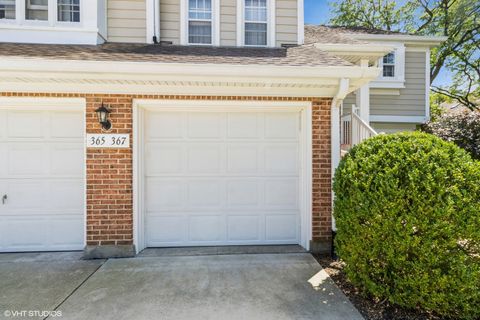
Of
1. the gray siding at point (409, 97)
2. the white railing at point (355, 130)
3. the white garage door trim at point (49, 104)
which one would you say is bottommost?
the white railing at point (355, 130)

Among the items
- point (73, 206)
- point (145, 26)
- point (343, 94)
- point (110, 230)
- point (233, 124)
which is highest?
point (145, 26)

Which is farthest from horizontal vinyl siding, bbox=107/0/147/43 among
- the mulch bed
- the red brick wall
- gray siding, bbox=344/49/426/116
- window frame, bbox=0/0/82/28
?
gray siding, bbox=344/49/426/116

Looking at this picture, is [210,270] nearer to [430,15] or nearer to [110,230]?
[110,230]

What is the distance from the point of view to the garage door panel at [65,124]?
14.0 ft

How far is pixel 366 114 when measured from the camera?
679cm

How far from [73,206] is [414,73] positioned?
1013 centimetres

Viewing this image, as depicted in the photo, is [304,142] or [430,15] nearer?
[304,142]

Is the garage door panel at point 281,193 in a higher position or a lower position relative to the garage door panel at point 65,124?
lower

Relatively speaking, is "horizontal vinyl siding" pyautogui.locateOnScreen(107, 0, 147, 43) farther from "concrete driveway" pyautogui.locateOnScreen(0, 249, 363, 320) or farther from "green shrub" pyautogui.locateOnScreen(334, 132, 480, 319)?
"green shrub" pyautogui.locateOnScreen(334, 132, 480, 319)

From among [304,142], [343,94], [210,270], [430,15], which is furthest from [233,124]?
[430,15]

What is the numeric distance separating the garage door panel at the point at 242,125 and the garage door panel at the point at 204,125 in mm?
168

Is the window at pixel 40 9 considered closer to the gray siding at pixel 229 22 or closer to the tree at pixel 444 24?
the gray siding at pixel 229 22

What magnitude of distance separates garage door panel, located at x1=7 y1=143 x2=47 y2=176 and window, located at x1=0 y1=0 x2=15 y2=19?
7.64ft

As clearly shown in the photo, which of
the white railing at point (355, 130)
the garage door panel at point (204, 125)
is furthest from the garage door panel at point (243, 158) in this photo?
the white railing at point (355, 130)
